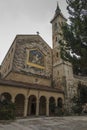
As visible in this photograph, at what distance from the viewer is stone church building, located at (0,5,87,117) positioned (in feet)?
71.5

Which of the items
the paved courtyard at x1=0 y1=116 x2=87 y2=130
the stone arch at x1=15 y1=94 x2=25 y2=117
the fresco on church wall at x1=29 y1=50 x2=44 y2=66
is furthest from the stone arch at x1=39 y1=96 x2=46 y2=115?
the paved courtyard at x1=0 y1=116 x2=87 y2=130

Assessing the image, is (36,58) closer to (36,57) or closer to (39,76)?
(36,57)

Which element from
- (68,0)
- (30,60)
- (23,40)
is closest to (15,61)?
(30,60)

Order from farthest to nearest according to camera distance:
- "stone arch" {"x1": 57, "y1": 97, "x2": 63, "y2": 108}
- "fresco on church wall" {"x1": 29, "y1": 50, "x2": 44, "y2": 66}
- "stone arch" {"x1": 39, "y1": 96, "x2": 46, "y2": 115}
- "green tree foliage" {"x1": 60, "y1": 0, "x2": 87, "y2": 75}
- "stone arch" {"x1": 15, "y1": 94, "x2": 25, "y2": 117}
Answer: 1. "fresco on church wall" {"x1": 29, "y1": 50, "x2": 44, "y2": 66}
2. "stone arch" {"x1": 57, "y1": 97, "x2": 63, "y2": 108}
3. "stone arch" {"x1": 39, "y1": 96, "x2": 46, "y2": 115}
4. "stone arch" {"x1": 15, "y1": 94, "x2": 25, "y2": 117}
5. "green tree foliage" {"x1": 60, "y1": 0, "x2": 87, "y2": 75}

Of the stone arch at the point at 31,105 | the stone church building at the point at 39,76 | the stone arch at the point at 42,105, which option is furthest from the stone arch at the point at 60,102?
the stone arch at the point at 31,105

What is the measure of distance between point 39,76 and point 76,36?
650 inches

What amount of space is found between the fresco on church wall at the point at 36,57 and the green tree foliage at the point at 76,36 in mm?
15372

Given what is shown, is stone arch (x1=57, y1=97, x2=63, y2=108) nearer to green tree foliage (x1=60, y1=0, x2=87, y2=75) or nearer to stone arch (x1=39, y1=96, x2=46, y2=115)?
stone arch (x1=39, y1=96, x2=46, y2=115)

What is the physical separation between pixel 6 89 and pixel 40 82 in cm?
867

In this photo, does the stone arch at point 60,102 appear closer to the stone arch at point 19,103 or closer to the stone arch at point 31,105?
the stone arch at point 31,105

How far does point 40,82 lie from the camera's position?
85.4 ft

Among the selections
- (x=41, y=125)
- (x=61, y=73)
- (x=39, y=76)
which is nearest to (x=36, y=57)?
(x=39, y=76)

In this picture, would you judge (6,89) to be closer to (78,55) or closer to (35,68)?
(35,68)

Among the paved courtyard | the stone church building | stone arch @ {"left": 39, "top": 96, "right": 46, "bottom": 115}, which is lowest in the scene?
the paved courtyard
